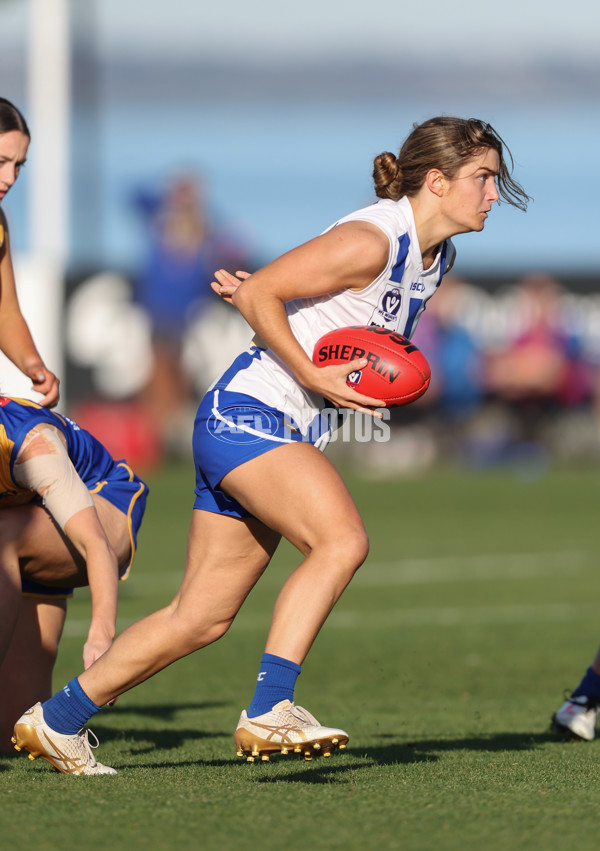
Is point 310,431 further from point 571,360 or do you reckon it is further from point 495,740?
point 571,360

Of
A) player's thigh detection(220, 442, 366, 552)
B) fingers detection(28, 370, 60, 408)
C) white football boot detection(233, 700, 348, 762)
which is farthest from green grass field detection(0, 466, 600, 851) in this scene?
fingers detection(28, 370, 60, 408)

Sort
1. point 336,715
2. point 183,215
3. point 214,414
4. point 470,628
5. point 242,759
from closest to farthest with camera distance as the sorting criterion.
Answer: point 214,414 → point 242,759 → point 336,715 → point 470,628 → point 183,215

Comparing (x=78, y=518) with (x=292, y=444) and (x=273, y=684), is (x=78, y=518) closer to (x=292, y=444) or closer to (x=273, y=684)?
(x=292, y=444)

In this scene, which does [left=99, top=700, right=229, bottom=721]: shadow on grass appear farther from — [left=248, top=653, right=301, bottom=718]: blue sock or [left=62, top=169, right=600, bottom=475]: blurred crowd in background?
[left=62, top=169, right=600, bottom=475]: blurred crowd in background

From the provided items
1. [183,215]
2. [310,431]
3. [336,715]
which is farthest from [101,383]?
[310,431]

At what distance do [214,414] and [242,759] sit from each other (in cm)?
123

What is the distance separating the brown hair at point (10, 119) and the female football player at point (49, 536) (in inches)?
38.9

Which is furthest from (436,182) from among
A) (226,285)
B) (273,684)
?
(273,684)

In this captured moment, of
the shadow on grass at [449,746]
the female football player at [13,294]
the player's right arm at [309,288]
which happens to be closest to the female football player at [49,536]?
the female football player at [13,294]

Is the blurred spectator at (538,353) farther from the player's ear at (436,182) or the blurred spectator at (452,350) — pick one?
the player's ear at (436,182)

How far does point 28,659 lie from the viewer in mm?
4973

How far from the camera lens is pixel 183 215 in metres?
22.5

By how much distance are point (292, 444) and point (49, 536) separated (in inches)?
37.9

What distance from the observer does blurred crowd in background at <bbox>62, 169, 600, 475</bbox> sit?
20.8 metres
